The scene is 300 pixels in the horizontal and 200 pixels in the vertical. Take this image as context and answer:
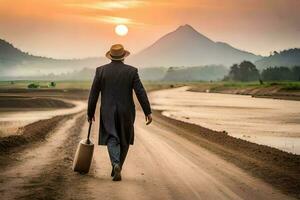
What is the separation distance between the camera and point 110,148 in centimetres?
989

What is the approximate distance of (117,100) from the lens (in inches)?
400

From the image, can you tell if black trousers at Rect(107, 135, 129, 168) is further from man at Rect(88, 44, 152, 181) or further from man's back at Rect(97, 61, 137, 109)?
man's back at Rect(97, 61, 137, 109)

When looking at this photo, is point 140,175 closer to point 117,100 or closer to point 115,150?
point 115,150

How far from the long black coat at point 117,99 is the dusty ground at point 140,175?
0.85 metres

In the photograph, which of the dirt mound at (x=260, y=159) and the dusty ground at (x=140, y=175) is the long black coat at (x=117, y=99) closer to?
the dusty ground at (x=140, y=175)

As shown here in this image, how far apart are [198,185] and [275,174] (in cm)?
263

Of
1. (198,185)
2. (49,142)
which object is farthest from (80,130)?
(198,185)

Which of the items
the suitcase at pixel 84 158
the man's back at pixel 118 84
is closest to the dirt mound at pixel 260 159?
the man's back at pixel 118 84

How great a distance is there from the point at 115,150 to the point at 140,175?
2.67 feet

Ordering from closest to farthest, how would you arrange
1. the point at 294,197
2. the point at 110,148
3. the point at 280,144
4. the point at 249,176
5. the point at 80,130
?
the point at 294,197, the point at 110,148, the point at 249,176, the point at 280,144, the point at 80,130

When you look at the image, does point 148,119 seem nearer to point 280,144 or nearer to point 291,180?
point 291,180

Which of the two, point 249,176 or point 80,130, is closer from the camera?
point 249,176

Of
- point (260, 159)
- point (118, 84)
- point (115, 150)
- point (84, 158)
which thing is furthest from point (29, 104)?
point (115, 150)

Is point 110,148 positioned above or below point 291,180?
above
